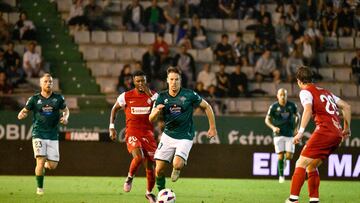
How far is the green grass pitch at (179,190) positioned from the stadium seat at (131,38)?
5.72 meters

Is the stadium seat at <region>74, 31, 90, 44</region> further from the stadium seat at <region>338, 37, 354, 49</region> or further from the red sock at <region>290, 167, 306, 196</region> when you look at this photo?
the red sock at <region>290, 167, 306, 196</region>

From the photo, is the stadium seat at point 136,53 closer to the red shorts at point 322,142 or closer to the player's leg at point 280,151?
the player's leg at point 280,151

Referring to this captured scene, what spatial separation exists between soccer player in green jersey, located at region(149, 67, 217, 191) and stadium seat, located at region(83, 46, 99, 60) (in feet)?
39.7

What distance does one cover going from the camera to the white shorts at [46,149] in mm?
15875

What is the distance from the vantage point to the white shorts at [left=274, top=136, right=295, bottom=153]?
825 inches

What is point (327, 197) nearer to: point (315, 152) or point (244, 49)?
point (315, 152)

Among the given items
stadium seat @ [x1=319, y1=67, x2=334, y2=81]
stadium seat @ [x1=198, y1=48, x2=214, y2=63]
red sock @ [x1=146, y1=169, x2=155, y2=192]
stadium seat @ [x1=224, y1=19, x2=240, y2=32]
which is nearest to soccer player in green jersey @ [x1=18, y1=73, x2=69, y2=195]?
red sock @ [x1=146, y1=169, x2=155, y2=192]

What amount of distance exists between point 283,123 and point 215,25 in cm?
662

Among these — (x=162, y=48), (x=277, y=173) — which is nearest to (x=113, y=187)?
(x=277, y=173)

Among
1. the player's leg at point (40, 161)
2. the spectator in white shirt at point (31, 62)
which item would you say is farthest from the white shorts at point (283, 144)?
the spectator in white shirt at point (31, 62)

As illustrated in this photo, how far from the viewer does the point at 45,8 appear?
86.9 ft

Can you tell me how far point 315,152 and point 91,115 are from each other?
10.4 meters

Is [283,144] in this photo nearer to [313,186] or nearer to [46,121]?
[46,121]

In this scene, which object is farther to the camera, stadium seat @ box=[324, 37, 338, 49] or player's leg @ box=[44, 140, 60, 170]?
stadium seat @ box=[324, 37, 338, 49]
